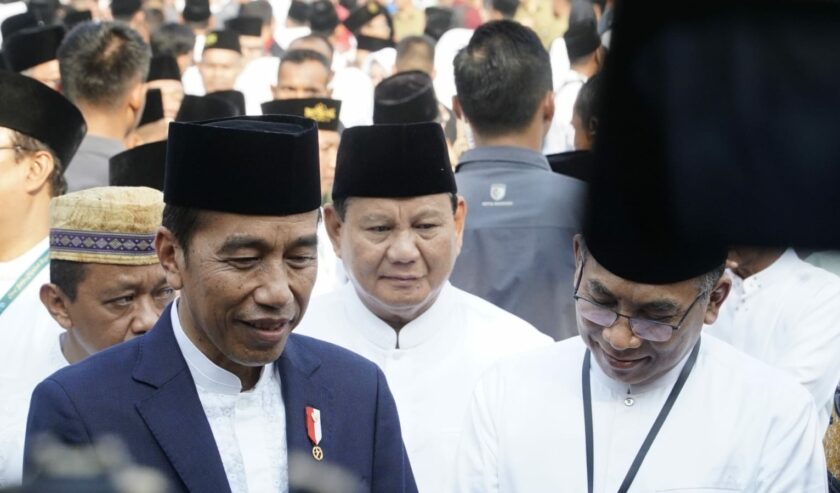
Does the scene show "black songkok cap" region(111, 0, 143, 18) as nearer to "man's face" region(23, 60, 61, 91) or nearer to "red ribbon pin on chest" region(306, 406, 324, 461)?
"man's face" region(23, 60, 61, 91)

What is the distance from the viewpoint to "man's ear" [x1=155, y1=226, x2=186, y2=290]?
241 centimetres

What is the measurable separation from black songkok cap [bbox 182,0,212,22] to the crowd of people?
736cm

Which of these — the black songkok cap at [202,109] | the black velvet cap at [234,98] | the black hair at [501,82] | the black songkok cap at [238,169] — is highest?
the black songkok cap at [238,169]

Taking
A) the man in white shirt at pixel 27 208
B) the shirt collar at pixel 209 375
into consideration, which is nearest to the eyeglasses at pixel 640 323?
the shirt collar at pixel 209 375

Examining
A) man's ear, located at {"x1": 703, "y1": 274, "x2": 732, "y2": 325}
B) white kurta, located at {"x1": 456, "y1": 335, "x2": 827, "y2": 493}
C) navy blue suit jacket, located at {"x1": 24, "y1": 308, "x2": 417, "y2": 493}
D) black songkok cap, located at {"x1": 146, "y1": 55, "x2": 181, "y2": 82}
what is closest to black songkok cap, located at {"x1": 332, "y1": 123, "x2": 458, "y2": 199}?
white kurta, located at {"x1": 456, "y1": 335, "x2": 827, "y2": 493}

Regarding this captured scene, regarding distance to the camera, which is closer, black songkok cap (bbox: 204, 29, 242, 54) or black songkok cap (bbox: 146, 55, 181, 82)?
black songkok cap (bbox: 146, 55, 181, 82)

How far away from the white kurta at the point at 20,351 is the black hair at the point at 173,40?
5822 mm

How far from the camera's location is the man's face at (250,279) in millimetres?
2287

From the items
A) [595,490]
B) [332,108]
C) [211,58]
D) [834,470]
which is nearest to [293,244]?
[595,490]

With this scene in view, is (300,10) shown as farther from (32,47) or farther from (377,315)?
(377,315)

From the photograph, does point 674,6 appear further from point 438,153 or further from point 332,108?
point 332,108

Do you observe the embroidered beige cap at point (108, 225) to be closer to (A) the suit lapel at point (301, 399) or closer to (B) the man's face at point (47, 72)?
(A) the suit lapel at point (301, 399)

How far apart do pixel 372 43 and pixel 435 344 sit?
7567mm

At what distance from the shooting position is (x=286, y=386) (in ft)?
7.97
